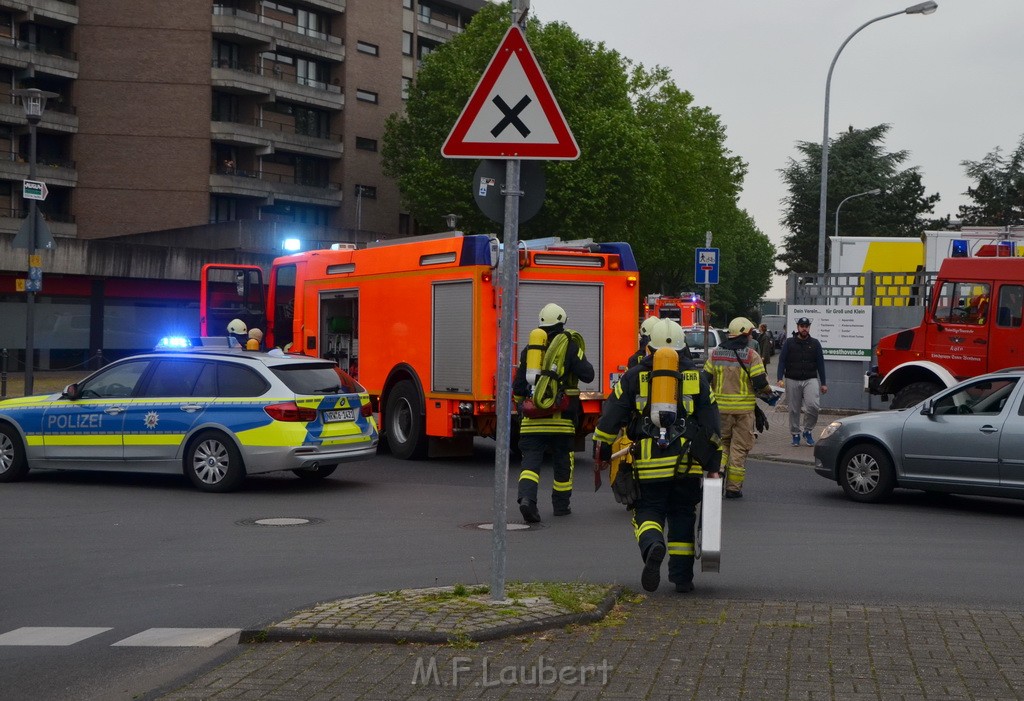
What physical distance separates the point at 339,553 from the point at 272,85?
4766cm

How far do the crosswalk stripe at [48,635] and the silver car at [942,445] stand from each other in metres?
8.46

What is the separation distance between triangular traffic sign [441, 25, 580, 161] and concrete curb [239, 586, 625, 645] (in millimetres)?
2390

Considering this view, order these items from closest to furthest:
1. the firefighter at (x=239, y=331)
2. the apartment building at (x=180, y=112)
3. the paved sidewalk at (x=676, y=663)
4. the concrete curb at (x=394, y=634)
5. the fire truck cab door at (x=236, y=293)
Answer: the paved sidewalk at (x=676, y=663) < the concrete curb at (x=394, y=634) < the firefighter at (x=239, y=331) < the fire truck cab door at (x=236, y=293) < the apartment building at (x=180, y=112)

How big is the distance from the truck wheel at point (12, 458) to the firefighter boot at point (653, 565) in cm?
915

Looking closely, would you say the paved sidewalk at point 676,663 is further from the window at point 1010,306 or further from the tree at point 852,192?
the tree at point 852,192

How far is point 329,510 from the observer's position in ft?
40.0

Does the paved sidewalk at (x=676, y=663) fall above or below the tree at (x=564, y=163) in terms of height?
below

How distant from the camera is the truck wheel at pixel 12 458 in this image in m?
14.3

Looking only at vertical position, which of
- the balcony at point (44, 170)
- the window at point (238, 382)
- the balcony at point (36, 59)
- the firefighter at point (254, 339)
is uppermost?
the balcony at point (36, 59)

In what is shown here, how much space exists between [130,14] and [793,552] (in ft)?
157

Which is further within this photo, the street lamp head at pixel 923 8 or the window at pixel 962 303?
the street lamp head at pixel 923 8

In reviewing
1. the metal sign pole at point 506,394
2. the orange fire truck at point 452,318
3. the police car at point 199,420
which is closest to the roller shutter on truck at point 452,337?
the orange fire truck at point 452,318

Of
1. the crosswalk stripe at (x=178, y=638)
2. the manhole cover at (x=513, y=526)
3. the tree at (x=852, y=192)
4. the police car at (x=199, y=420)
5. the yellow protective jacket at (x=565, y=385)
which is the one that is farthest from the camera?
the tree at (x=852, y=192)

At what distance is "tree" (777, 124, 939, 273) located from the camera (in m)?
74.1
